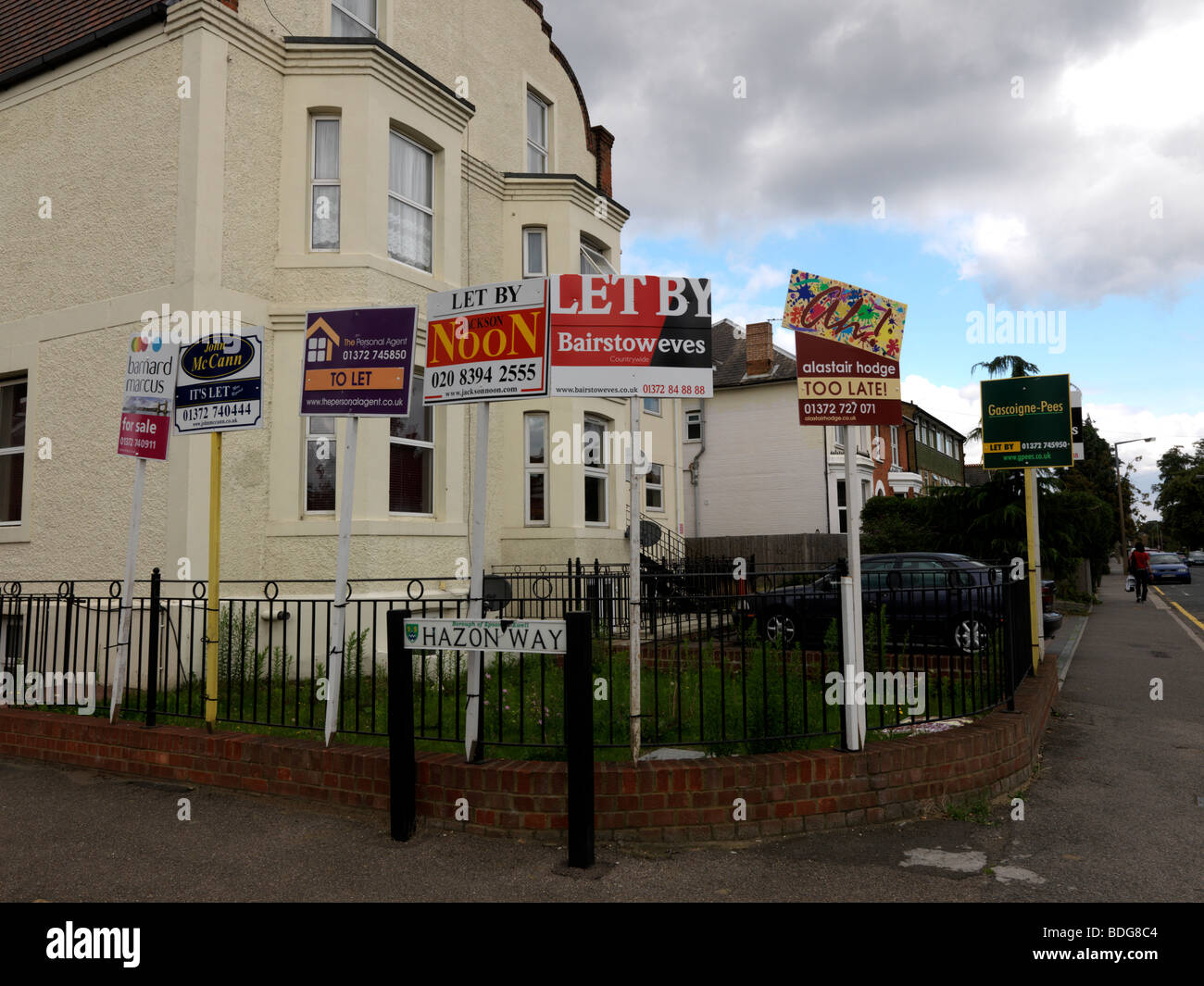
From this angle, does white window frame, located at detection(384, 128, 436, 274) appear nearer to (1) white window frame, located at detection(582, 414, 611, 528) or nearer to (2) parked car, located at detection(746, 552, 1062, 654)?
(1) white window frame, located at detection(582, 414, 611, 528)

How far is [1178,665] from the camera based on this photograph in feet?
41.0

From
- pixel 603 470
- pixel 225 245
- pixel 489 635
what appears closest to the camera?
pixel 489 635

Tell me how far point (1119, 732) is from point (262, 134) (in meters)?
11.1

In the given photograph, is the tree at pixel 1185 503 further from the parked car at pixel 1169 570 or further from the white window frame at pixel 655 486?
the white window frame at pixel 655 486

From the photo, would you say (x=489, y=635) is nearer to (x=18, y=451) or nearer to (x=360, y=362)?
(x=360, y=362)

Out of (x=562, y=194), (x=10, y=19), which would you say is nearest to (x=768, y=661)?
(x=562, y=194)

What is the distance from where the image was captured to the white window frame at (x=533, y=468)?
13.9m

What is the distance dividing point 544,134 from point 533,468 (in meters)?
6.48

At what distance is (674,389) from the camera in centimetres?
532

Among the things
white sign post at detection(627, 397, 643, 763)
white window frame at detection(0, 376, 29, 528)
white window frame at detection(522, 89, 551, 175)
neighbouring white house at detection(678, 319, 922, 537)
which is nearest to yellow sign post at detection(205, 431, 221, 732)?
white sign post at detection(627, 397, 643, 763)

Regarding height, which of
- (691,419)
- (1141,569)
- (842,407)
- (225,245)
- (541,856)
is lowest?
(541,856)

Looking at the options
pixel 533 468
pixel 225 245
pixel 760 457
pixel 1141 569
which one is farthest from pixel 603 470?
pixel 1141 569

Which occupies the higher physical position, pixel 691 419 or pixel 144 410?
pixel 691 419

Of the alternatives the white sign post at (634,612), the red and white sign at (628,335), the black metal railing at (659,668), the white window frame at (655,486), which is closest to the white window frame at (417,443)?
the black metal railing at (659,668)
